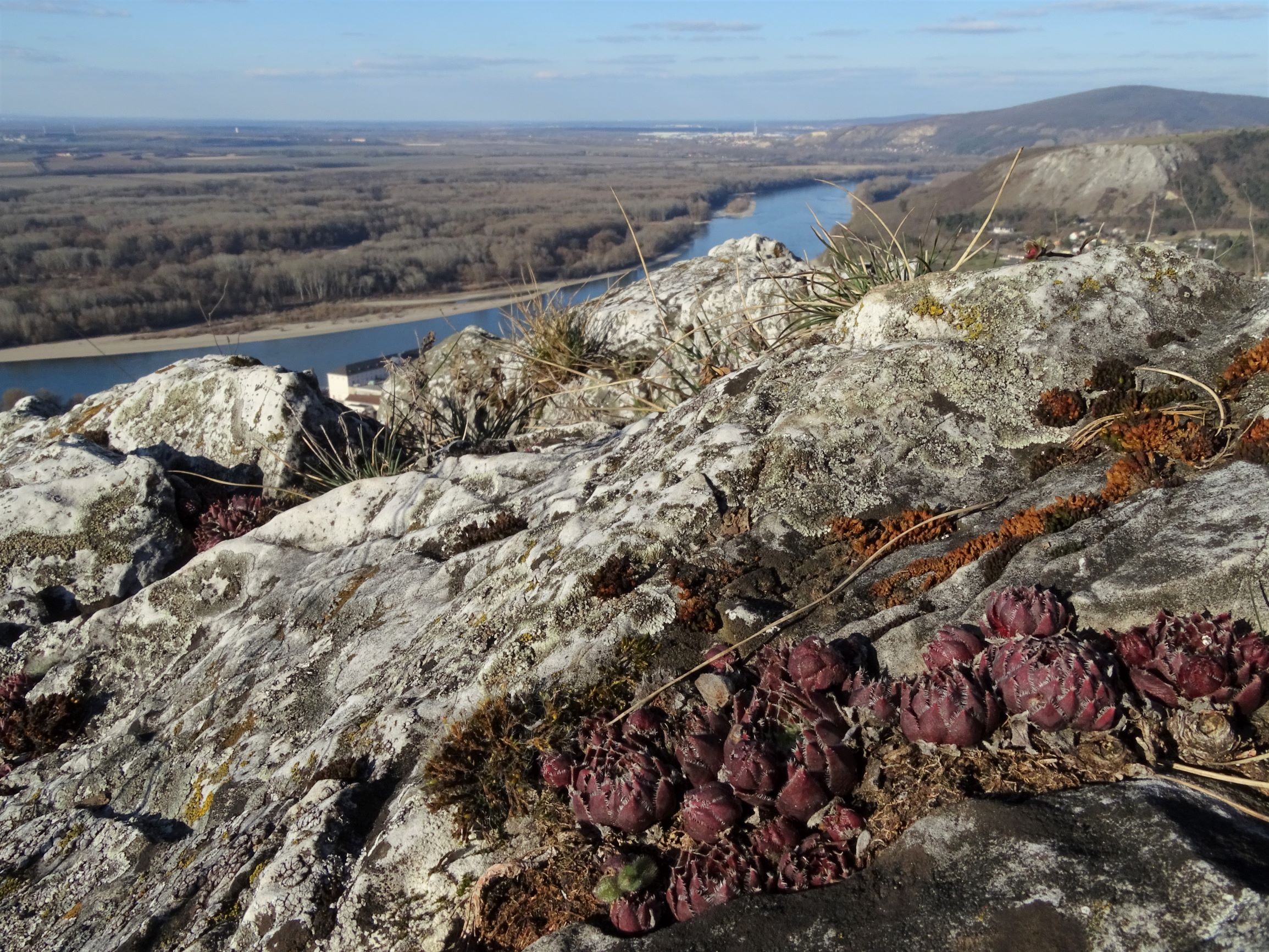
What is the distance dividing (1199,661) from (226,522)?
6572 millimetres

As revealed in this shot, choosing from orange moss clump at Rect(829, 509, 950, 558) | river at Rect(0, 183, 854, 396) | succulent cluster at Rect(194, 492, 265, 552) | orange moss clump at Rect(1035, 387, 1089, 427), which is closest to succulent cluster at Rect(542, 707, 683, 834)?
orange moss clump at Rect(829, 509, 950, 558)

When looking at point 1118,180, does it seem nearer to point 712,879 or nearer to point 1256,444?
point 1256,444

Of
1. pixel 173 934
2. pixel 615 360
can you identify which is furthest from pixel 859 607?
pixel 615 360

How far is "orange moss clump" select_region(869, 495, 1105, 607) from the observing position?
3.34m

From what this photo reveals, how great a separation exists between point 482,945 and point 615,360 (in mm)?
7770

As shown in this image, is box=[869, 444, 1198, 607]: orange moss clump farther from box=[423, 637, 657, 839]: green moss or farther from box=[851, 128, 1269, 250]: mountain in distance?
box=[851, 128, 1269, 250]: mountain in distance

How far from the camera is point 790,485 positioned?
13.4 ft

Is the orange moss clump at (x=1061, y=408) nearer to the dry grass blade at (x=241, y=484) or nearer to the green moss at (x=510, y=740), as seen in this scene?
the green moss at (x=510, y=740)

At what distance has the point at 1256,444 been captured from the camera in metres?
3.28

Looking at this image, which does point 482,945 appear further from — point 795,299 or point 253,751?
point 795,299

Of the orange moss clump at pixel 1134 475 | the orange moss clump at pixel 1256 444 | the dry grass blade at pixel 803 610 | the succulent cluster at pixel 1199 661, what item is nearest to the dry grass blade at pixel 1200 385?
the orange moss clump at pixel 1256 444

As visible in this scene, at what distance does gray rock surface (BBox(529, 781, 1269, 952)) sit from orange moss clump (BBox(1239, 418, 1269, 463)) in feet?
5.68

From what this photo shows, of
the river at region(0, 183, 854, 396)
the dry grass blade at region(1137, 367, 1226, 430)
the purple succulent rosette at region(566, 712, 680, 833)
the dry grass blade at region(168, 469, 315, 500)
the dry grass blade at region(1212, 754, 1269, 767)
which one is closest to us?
the dry grass blade at region(1212, 754, 1269, 767)

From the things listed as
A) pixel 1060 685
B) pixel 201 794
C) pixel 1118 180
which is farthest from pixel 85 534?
pixel 1118 180
